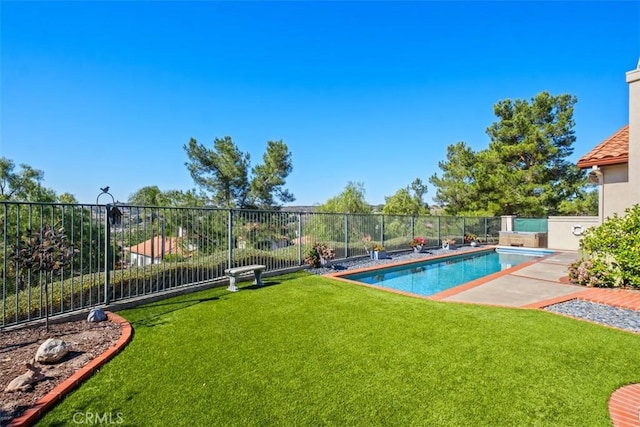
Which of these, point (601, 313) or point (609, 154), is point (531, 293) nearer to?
point (601, 313)

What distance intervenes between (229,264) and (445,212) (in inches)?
950

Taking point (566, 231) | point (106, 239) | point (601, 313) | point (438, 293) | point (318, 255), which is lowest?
point (438, 293)

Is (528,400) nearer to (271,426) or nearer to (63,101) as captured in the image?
(271,426)

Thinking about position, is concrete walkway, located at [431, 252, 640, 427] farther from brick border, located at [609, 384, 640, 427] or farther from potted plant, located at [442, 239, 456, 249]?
potted plant, located at [442, 239, 456, 249]

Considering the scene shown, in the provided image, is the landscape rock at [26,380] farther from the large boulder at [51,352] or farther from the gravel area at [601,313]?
the gravel area at [601,313]

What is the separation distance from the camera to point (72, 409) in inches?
108

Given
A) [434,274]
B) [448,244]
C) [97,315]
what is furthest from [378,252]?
[97,315]

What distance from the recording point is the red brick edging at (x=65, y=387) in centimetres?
254

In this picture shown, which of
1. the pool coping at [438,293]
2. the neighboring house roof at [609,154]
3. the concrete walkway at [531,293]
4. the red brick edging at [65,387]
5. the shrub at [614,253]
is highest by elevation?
the neighboring house roof at [609,154]

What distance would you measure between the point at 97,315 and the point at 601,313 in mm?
8947

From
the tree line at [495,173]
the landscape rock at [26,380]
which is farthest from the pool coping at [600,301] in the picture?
the tree line at [495,173]

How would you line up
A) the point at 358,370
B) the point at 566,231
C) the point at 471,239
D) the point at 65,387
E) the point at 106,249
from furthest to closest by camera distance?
the point at 471,239, the point at 566,231, the point at 106,249, the point at 358,370, the point at 65,387

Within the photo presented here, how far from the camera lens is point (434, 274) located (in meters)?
11.7

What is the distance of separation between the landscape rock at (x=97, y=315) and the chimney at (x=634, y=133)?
11.7 meters
